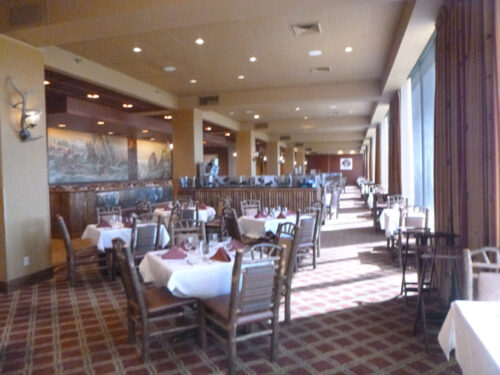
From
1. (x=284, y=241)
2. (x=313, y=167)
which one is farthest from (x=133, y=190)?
(x=313, y=167)

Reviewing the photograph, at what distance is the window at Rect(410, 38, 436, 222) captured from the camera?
728cm

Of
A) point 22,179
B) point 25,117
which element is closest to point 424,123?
point 25,117

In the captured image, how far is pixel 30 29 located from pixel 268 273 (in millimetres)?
4731

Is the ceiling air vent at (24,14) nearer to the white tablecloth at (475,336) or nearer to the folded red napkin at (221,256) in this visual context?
the folded red napkin at (221,256)

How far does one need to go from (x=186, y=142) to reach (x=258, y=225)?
19.2ft

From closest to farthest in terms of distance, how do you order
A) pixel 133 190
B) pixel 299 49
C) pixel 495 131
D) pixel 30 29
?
pixel 495 131 < pixel 30 29 < pixel 299 49 < pixel 133 190

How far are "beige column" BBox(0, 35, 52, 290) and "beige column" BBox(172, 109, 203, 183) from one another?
5.82 meters

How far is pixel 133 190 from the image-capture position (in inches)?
501

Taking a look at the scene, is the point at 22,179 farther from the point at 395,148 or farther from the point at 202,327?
the point at 395,148

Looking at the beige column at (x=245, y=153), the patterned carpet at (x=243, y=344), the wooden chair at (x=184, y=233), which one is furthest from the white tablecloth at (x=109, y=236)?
the beige column at (x=245, y=153)

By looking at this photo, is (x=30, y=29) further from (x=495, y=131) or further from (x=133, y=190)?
(x=133, y=190)

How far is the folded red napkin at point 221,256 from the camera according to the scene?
3.60 m

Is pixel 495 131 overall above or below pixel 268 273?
above

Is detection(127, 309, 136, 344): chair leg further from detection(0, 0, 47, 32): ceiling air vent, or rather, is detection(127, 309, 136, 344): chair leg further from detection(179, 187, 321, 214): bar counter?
detection(179, 187, 321, 214): bar counter
